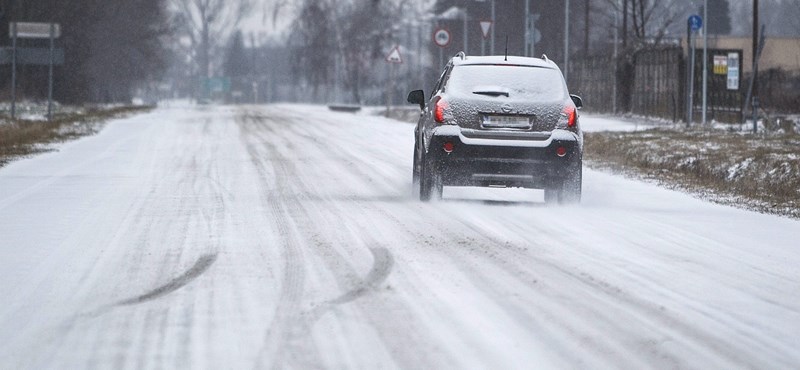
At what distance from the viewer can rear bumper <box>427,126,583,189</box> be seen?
13.4 metres

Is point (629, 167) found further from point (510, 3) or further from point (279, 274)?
point (510, 3)

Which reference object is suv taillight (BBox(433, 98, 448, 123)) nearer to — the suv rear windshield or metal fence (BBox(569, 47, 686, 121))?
the suv rear windshield

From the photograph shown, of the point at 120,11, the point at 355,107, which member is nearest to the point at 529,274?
the point at 355,107

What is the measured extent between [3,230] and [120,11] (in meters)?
65.0

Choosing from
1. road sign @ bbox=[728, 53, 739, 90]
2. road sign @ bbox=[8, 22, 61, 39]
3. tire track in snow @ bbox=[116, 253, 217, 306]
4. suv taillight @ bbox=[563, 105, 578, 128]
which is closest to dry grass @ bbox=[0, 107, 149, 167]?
road sign @ bbox=[8, 22, 61, 39]

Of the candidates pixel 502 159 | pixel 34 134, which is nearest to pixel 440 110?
pixel 502 159

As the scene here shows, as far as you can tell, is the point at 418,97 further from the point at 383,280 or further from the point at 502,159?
the point at 383,280

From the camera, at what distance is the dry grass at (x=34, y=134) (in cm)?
2328

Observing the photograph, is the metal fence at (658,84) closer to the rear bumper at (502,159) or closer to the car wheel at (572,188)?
the car wheel at (572,188)

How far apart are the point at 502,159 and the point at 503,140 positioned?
208 mm

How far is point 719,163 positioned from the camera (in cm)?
1928

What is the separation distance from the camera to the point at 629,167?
68.3 feet

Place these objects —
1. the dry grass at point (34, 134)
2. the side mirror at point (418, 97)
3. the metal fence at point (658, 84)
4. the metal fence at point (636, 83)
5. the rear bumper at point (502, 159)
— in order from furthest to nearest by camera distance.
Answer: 1. the metal fence at point (636, 83)
2. the metal fence at point (658, 84)
3. the dry grass at point (34, 134)
4. the side mirror at point (418, 97)
5. the rear bumper at point (502, 159)

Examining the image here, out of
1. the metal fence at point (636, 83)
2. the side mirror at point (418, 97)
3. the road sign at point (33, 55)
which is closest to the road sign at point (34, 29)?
the road sign at point (33, 55)
